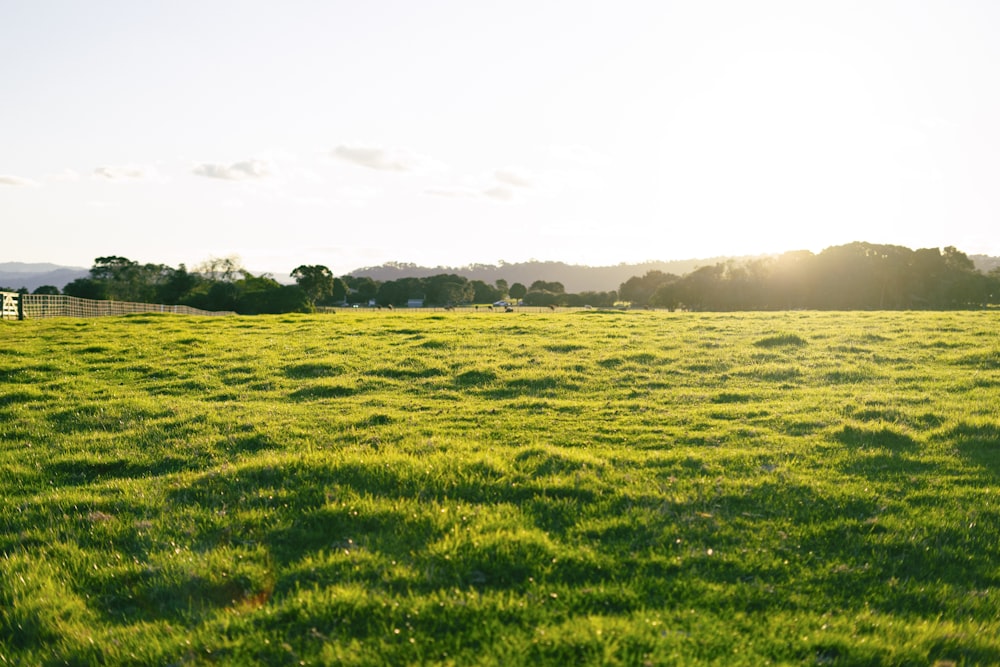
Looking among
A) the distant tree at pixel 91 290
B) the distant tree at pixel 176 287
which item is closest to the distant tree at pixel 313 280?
the distant tree at pixel 176 287

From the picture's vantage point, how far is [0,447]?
43.2ft

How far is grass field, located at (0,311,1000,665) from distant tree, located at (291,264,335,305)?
143680 mm

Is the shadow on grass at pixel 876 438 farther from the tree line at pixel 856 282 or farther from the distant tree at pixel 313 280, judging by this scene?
the distant tree at pixel 313 280

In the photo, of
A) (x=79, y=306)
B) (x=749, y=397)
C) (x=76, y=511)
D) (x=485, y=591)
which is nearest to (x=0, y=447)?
(x=76, y=511)

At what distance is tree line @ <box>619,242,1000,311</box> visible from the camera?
118 m

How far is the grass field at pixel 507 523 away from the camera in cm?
608

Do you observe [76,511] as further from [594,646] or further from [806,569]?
[806,569]

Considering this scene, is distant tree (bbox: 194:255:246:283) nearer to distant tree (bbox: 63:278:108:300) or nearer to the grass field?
distant tree (bbox: 63:278:108:300)

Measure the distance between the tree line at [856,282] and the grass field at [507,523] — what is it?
397 ft

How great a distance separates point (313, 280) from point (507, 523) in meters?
158

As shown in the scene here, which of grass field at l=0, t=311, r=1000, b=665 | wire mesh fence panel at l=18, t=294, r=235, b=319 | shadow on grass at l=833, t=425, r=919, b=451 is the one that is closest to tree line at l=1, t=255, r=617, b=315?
wire mesh fence panel at l=18, t=294, r=235, b=319

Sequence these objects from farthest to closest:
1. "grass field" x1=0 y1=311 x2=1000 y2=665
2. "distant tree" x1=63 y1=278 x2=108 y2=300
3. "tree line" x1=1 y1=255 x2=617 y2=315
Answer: "distant tree" x1=63 y1=278 x2=108 y2=300 < "tree line" x1=1 y1=255 x2=617 y2=315 < "grass field" x1=0 y1=311 x2=1000 y2=665

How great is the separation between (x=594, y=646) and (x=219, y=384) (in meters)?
17.0

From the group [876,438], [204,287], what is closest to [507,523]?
[876,438]
